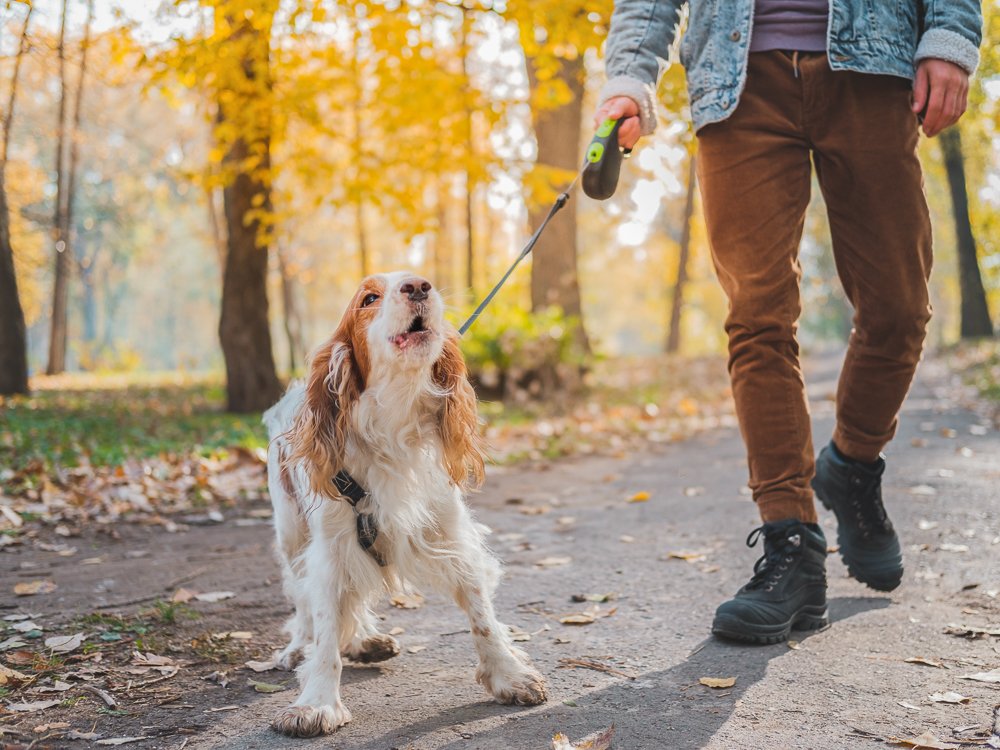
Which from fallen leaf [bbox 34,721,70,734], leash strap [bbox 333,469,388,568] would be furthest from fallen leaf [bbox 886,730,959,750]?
fallen leaf [bbox 34,721,70,734]

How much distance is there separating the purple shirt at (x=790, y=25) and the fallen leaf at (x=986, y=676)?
190 cm

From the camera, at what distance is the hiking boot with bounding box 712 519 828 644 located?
2930 mm

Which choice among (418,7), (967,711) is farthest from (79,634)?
(418,7)

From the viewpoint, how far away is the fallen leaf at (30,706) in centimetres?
261

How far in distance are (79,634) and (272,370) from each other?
25.5 feet

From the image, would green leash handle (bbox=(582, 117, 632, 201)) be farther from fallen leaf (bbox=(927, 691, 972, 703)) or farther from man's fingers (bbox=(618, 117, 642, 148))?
fallen leaf (bbox=(927, 691, 972, 703))

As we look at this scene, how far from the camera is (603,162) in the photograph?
304 centimetres

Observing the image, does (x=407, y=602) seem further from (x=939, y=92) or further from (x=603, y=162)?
(x=939, y=92)

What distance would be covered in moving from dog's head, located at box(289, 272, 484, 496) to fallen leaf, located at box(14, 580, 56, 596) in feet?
6.10

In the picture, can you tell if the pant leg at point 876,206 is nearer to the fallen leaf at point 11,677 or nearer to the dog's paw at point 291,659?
the dog's paw at point 291,659

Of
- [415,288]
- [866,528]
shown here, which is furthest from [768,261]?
[415,288]

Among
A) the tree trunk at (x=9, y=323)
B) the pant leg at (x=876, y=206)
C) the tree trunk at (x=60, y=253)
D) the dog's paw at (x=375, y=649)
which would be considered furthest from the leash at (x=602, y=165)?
the tree trunk at (x=60, y=253)

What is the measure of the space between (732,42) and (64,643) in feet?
9.83

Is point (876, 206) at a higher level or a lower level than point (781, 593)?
higher
